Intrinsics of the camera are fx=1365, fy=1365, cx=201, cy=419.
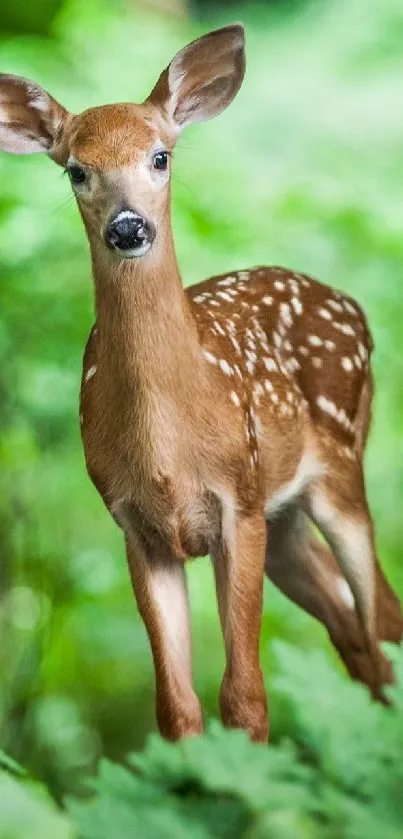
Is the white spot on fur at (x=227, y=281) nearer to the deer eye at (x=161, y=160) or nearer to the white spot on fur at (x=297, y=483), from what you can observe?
the white spot on fur at (x=297, y=483)

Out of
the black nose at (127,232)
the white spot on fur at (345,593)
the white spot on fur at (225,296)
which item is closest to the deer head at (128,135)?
the black nose at (127,232)

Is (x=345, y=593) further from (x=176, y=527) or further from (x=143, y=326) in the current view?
(x=143, y=326)

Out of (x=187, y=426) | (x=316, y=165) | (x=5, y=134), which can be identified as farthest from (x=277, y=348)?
(x=316, y=165)

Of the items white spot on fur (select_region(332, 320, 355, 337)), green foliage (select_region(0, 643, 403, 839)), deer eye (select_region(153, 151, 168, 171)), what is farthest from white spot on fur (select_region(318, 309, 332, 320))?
green foliage (select_region(0, 643, 403, 839))

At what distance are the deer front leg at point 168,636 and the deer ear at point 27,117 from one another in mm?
576

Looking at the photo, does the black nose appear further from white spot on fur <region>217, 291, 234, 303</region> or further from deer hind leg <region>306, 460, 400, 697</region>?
deer hind leg <region>306, 460, 400, 697</region>

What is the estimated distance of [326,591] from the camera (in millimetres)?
2400

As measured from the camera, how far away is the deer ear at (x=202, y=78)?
1.87m

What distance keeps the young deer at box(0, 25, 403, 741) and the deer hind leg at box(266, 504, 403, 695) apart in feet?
0.52

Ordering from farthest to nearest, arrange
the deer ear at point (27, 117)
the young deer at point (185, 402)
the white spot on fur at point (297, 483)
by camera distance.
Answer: the white spot on fur at point (297, 483), the deer ear at point (27, 117), the young deer at point (185, 402)

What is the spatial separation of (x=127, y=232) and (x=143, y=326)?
19 cm

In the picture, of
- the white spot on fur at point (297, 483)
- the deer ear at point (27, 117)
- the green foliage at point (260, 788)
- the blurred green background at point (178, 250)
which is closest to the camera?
the green foliage at point (260, 788)

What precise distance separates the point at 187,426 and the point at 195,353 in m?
0.10

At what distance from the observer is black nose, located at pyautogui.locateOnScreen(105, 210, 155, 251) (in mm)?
1643
